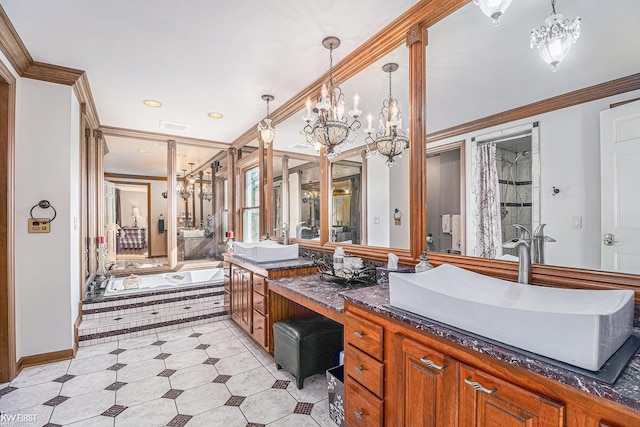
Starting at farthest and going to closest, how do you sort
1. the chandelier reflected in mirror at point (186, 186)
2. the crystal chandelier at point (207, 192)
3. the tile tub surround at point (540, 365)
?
the chandelier reflected in mirror at point (186, 186)
the crystal chandelier at point (207, 192)
the tile tub surround at point (540, 365)

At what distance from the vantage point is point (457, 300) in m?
1.15

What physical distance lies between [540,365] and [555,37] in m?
1.40

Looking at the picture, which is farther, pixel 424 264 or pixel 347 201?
pixel 347 201

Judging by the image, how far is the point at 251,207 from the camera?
184 inches

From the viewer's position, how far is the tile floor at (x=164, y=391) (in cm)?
197

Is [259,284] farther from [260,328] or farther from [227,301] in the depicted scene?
[227,301]

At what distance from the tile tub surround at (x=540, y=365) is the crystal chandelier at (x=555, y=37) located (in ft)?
3.86

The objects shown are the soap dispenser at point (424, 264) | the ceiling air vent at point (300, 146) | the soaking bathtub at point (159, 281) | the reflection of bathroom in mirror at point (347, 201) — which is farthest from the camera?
the soaking bathtub at point (159, 281)

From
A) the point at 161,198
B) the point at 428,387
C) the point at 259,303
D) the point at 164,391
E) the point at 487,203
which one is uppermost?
the point at 161,198

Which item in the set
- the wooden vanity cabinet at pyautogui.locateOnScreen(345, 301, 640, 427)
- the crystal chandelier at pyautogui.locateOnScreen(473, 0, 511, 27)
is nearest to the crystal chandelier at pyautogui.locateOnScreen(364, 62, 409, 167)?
the crystal chandelier at pyautogui.locateOnScreen(473, 0, 511, 27)

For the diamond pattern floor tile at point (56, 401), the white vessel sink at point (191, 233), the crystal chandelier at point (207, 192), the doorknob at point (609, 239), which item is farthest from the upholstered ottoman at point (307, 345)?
the crystal chandelier at point (207, 192)

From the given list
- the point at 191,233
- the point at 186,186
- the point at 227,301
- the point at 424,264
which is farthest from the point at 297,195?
the point at 186,186

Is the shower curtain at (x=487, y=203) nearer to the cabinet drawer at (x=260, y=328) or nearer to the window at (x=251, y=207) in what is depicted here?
the cabinet drawer at (x=260, y=328)

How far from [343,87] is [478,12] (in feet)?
3.88
